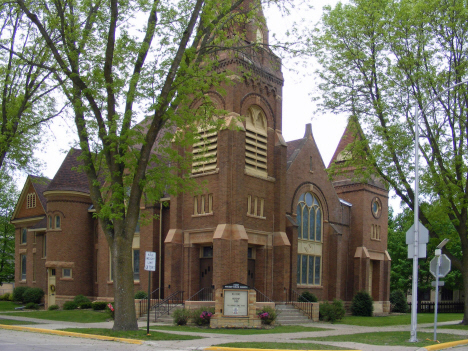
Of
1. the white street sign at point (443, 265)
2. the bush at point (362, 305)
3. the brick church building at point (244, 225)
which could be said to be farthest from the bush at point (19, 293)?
the white street sign at point (443, 265)

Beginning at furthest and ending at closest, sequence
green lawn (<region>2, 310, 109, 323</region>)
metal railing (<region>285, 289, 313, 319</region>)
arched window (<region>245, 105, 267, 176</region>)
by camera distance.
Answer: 1. arched window (<region>245, 105, 267, 176</region>)
2. metal railing (<region>285, 289, 313, 319</region>)
3. green lawn (<region>2, 310, 109, 323</region>)

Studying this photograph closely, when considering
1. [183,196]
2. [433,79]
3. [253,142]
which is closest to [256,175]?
[253,142]

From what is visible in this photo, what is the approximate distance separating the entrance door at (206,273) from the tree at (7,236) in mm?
27290

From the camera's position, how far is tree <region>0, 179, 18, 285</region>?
49438 mm

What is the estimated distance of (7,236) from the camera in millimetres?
52906

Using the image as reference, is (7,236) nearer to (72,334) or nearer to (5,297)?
(5,297)

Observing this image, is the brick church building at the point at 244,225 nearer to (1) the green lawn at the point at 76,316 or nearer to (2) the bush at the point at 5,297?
(2) the bush at the point at 5,297

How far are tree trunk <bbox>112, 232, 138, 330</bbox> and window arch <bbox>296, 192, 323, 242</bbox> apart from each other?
1658cm

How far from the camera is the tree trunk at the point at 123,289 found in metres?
17.5

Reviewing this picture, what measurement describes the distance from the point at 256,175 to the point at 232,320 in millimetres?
8422

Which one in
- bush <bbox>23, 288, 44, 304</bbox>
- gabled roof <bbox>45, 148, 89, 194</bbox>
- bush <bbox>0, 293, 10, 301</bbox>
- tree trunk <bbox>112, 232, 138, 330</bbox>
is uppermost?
gabled roof <bbox>45, 148, 89, 194</bbox>

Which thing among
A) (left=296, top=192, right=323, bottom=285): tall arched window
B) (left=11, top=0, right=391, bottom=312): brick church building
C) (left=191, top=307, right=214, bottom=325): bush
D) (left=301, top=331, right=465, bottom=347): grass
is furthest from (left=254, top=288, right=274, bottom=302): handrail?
(left=301, top=331, right=465, bottom=347): grass

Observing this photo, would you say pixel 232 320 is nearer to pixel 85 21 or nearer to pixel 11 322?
pixel 11 322

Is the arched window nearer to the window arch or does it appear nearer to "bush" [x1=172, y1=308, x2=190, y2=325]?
the window arch
